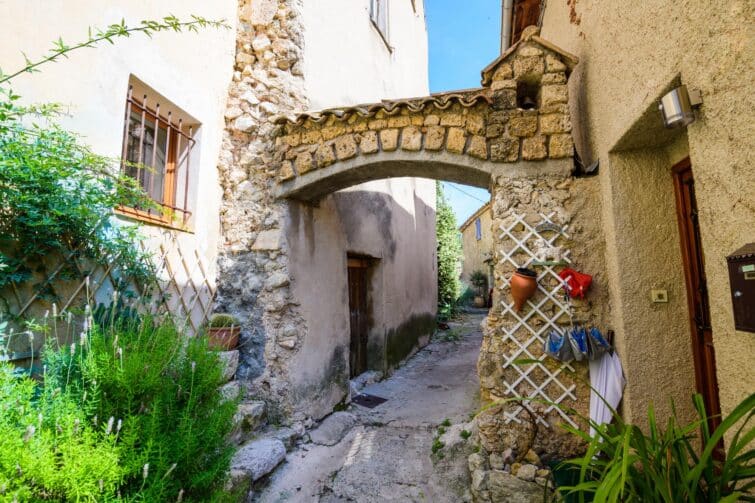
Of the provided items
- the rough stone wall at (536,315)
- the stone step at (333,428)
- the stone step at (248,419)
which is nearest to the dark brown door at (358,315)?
the stone step at (333,428)

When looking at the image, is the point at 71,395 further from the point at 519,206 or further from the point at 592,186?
the point at 592,186

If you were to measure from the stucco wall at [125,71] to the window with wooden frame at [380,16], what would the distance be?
3.12 metres

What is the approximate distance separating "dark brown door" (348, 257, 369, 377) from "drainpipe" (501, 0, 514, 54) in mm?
3590

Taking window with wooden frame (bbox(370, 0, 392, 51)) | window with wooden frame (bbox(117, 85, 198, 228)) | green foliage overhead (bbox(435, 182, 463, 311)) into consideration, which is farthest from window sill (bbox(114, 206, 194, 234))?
green foliage overhead (bbox(435, 182, 463, 311))

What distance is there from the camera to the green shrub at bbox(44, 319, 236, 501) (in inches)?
57.1

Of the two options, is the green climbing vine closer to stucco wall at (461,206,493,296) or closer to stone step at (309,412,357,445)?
stone step at (309,412,357,445)

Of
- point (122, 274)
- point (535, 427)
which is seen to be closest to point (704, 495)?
point (535, 427)

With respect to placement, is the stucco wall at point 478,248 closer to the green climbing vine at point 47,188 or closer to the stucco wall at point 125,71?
the stucco wall at point 125,71

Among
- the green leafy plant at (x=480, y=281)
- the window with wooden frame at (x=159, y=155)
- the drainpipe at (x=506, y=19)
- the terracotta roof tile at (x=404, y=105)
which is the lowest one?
the green leafy plant at (x=480, y=281)

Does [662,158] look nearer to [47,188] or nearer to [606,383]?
[606,383]

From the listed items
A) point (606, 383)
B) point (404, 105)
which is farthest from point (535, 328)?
point (404, 105)

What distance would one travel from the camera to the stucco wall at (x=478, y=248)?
14.4 metres

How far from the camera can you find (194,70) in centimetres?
321

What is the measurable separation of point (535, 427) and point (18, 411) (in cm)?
265
